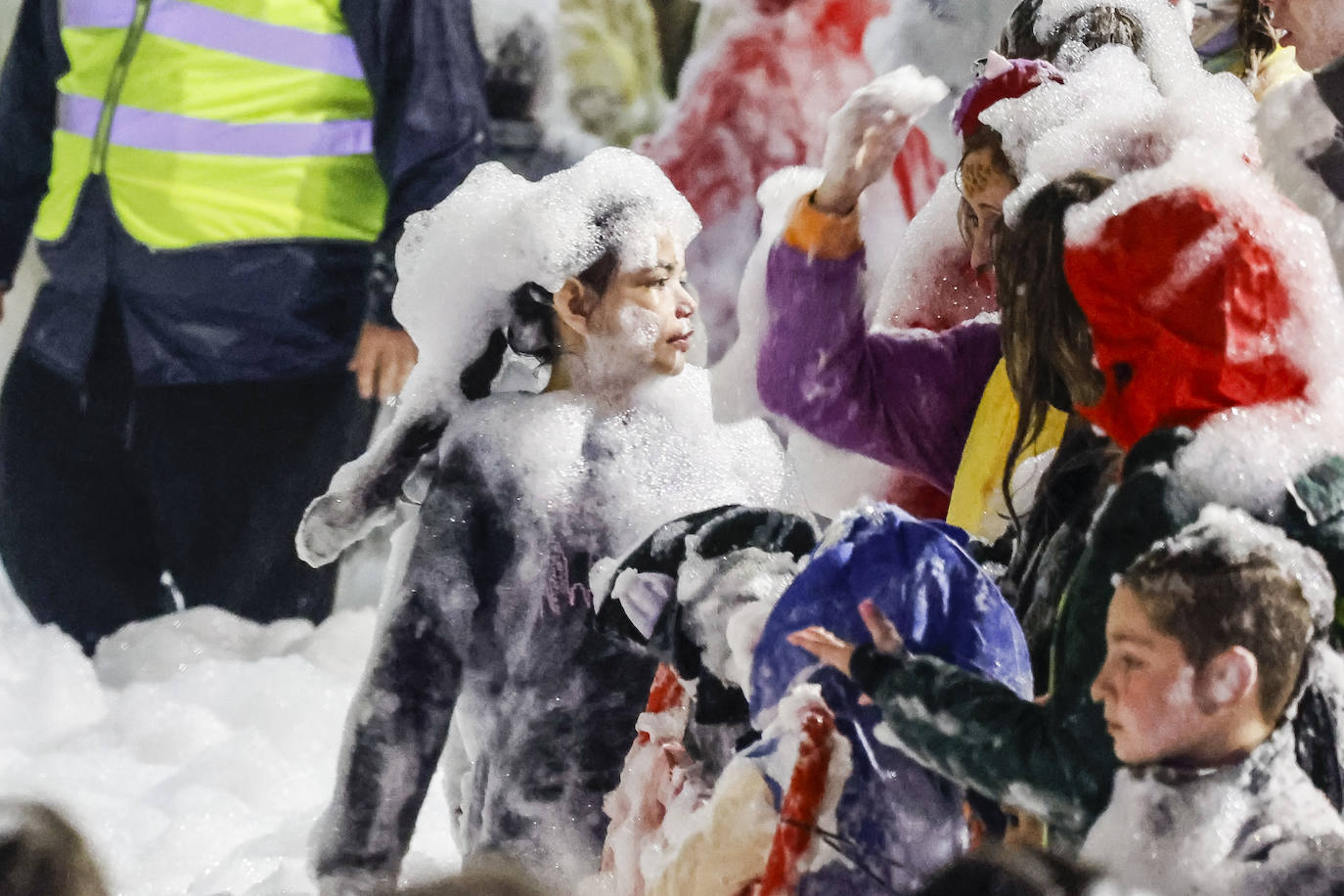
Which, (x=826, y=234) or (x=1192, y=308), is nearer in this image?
(x=1192, y=308)

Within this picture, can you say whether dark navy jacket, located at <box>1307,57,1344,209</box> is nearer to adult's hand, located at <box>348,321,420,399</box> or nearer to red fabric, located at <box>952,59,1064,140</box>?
red fabric, located at <box>952,59,1064,140</box>

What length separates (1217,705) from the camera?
0.76 meters

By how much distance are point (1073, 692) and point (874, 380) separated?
438 mm

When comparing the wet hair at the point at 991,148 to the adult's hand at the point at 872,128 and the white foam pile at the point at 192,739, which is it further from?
the white foam pile at the point at 192,739

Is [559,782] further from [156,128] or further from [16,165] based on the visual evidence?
[16,165]

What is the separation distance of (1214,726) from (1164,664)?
1.4 inches

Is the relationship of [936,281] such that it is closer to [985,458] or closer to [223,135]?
[985,458]

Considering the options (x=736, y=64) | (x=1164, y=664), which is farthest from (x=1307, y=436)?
(x=736, y=64)

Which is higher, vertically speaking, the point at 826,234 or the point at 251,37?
the point at 826,234

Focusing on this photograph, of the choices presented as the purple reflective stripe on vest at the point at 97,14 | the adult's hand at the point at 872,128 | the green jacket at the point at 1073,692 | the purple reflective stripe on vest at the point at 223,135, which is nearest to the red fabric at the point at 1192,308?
the green jacket at the point at 1073,692

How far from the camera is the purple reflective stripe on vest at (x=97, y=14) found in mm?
2354

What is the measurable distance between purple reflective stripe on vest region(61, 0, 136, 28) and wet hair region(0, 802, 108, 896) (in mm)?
1805

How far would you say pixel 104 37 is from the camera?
237cm

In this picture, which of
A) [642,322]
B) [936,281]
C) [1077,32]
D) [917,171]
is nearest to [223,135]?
[917,171]
